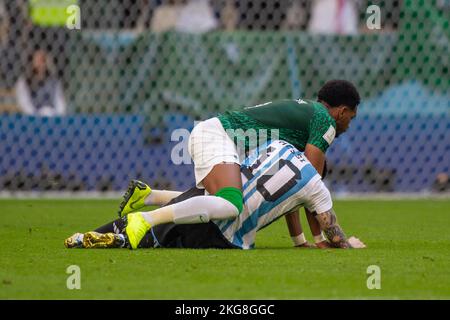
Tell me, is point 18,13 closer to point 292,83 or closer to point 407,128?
point 292,83

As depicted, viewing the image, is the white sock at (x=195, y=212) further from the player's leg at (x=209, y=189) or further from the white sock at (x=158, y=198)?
the white sock at (x=158, y=198)

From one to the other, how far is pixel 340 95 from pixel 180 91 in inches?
247

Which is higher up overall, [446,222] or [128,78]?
[128,78]

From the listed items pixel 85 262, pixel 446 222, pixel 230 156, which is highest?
pixel 230 156

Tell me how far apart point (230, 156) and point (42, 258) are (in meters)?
1.55

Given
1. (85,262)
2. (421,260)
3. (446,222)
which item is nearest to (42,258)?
(85,262)

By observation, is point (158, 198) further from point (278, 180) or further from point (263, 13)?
point (263, 13)

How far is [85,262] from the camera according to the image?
709cm

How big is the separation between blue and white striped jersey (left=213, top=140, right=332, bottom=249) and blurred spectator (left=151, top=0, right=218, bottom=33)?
291 inches

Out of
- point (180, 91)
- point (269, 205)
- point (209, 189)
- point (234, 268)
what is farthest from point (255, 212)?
point (180, 91)

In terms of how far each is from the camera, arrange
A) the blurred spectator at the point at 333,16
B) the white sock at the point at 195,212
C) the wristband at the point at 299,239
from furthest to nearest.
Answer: the blurred spectator at the point at 333,16
the wristband at the point at 299,239
the white sock at the point at 195,212

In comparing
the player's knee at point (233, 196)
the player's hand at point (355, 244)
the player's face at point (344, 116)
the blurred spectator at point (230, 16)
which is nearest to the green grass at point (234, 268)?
the player's hand at point (355, 244)

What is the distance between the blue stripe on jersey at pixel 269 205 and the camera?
7.77 meters
